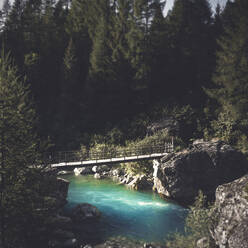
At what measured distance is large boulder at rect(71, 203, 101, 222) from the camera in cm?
1568

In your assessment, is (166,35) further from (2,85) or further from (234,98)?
(2,85)

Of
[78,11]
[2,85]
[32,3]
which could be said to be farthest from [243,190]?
[32,3]

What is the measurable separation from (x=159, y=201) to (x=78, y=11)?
3286cm

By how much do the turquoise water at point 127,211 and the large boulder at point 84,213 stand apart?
0.55m

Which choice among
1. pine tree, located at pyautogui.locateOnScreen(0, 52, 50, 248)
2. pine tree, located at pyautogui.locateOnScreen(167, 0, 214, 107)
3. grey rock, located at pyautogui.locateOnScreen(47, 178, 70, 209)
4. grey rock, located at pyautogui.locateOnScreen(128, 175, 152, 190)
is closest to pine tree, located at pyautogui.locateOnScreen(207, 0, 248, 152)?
pine tree, located at pyautogui.locateOnScreen(167, 0, 214, 107)

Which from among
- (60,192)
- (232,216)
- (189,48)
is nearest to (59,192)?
(60,192)

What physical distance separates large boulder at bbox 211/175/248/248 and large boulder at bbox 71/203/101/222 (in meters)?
7.82

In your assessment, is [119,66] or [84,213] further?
[119,66]

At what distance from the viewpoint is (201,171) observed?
60.5 feet

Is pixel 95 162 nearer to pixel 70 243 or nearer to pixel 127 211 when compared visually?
pixel 127 211

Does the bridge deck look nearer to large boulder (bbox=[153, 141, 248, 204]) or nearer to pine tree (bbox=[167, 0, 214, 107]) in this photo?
large boulder (bbox=[153, 141, 248, 204])

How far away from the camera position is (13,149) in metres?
8.43

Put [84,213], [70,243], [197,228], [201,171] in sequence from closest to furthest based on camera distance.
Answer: [197,228], [70,243], [84,213], [201,171]

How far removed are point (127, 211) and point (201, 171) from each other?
6148 mm
